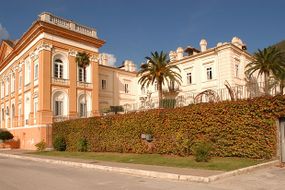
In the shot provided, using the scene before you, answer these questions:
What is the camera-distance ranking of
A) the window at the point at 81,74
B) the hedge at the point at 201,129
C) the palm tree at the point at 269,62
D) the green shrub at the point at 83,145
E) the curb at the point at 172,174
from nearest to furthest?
the curb at the point at 172,174 < the hedge at the point at 201,129 < the green shrub at the point at 83,145 < the window at the point at 81,74 < the palm tree at the point at 269,62

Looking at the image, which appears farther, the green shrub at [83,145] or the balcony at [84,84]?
the balcony at [84,84]

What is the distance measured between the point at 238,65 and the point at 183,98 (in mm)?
23450

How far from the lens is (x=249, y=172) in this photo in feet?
41.2

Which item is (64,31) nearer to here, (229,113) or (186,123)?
(186,123)

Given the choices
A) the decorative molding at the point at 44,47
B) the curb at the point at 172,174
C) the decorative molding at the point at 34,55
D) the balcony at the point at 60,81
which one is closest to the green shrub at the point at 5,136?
the balcony at the point at 60,81

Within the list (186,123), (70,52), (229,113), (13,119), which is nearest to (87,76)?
(70,52)

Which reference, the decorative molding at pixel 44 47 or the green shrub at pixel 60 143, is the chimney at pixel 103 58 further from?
the green shrub at pixel 60 143

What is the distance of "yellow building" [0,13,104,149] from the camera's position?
35188mm

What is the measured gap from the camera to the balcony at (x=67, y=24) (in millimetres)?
35691

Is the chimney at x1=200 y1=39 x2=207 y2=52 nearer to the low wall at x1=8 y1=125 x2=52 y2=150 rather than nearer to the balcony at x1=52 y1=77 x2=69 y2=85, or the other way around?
the balcony at x1=52 y1=77 x2=69 y2=85

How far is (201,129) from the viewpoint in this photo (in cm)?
1803

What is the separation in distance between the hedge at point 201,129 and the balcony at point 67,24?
15.5 metres

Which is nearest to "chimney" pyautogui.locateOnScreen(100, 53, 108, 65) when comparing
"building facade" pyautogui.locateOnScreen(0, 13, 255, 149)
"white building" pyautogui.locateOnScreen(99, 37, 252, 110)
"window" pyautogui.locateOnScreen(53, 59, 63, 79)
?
"white building" pyautogui.locateOnScreen(99, 37, 252, 110)

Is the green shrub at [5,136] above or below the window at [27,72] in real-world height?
below
